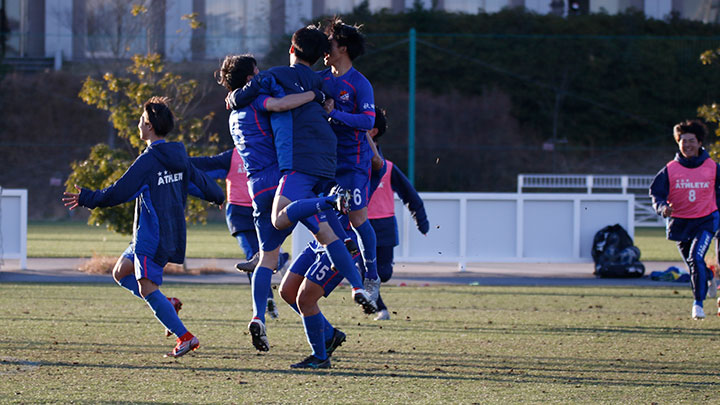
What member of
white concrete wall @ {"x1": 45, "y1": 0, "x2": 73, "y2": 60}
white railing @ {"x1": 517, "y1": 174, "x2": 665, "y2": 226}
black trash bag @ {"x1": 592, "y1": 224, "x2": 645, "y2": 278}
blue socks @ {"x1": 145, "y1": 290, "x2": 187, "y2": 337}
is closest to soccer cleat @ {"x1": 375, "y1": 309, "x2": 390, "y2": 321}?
blue socks @ {"x1": 145, "y1": 290, "x2": 187, "y2": 337}

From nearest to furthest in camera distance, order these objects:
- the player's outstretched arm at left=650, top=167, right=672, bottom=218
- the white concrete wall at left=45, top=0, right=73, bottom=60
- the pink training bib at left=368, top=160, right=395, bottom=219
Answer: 1. the pink training bib at left=368, top=160, right=395, bottom=219
2. the player's outstretched arm at left=650, top=167, right=672, bottom=218
3. the white concrete wall at left=45, top=0, right=73, bottom=60

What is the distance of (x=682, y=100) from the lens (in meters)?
29.0

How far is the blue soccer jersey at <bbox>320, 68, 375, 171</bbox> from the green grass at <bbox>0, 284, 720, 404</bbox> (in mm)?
1333

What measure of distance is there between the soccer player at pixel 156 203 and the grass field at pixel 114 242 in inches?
422

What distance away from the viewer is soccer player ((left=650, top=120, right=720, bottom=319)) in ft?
30.8

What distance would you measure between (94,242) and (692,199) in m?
14.8

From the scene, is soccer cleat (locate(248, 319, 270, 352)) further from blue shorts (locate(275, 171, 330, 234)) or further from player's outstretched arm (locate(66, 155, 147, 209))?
player's outstretched arm (locate(66, 155, 147, 209))

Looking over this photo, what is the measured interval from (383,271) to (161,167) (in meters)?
3.52

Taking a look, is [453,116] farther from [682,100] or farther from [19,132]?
[19,132]

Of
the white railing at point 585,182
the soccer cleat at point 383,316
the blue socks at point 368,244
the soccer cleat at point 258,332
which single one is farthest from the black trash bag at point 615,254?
the white railing at point 585,182

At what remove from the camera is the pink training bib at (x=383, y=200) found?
367 inches

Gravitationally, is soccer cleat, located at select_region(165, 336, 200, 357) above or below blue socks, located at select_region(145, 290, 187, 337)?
below

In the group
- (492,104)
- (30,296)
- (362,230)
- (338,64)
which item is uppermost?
(492,104)

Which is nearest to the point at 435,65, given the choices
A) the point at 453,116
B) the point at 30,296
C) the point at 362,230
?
the point at 453,116
